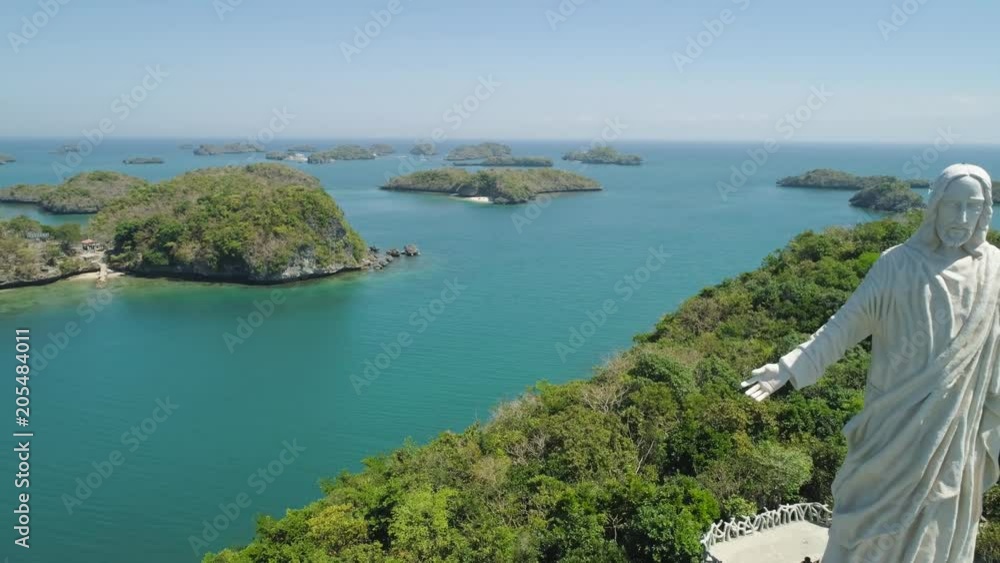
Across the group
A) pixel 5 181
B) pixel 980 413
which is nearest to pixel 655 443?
pixel 980 413

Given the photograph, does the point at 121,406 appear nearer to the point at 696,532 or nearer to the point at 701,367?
the point at 701,367

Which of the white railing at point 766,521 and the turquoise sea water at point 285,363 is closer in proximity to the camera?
the white railing at point 766,521

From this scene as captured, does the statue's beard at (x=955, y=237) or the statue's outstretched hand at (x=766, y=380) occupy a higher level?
the statue's beard at (x=955, y=237)

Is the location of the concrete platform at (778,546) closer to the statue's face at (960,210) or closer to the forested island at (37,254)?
the statue's face at (960,210)

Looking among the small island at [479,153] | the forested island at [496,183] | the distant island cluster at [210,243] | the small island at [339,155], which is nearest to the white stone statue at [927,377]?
the distant island cluster at [210,243]

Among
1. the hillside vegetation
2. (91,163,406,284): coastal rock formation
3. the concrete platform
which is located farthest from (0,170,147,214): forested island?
the concrete platform

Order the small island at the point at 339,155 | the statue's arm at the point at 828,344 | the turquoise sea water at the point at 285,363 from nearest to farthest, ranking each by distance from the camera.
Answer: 1. the statue's arm at the point at 828,344
2. the turquoise sea water at the point at 285,363
3. the small island at the point at 339,155
